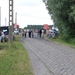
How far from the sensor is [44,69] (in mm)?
13344

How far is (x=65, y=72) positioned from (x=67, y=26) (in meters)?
28.4

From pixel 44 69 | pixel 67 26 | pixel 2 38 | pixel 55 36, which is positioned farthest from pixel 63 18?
pixel 44 69

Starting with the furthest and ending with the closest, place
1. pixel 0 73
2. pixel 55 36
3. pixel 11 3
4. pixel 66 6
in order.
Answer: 1. pixel 55 36
2. pixel 66 6
3. pixel 11 3
4. pixel 0 73

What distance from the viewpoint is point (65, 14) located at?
123 feet

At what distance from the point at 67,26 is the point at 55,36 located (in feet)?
38.3

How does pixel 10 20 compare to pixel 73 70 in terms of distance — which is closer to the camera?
pixel 73 70

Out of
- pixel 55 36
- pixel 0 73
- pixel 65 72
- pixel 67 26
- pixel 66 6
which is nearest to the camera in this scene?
pixel 0 73

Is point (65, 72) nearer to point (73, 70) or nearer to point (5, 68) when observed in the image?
point (73, 70)

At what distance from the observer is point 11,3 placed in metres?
30.6

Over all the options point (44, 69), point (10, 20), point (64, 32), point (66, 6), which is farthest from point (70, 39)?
point (44, 69)

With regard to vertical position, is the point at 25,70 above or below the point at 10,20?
below

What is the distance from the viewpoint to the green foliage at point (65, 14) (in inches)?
1421

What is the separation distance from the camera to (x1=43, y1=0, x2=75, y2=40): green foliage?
36.1 meters

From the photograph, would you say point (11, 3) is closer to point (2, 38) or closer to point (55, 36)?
point (2, 38)
